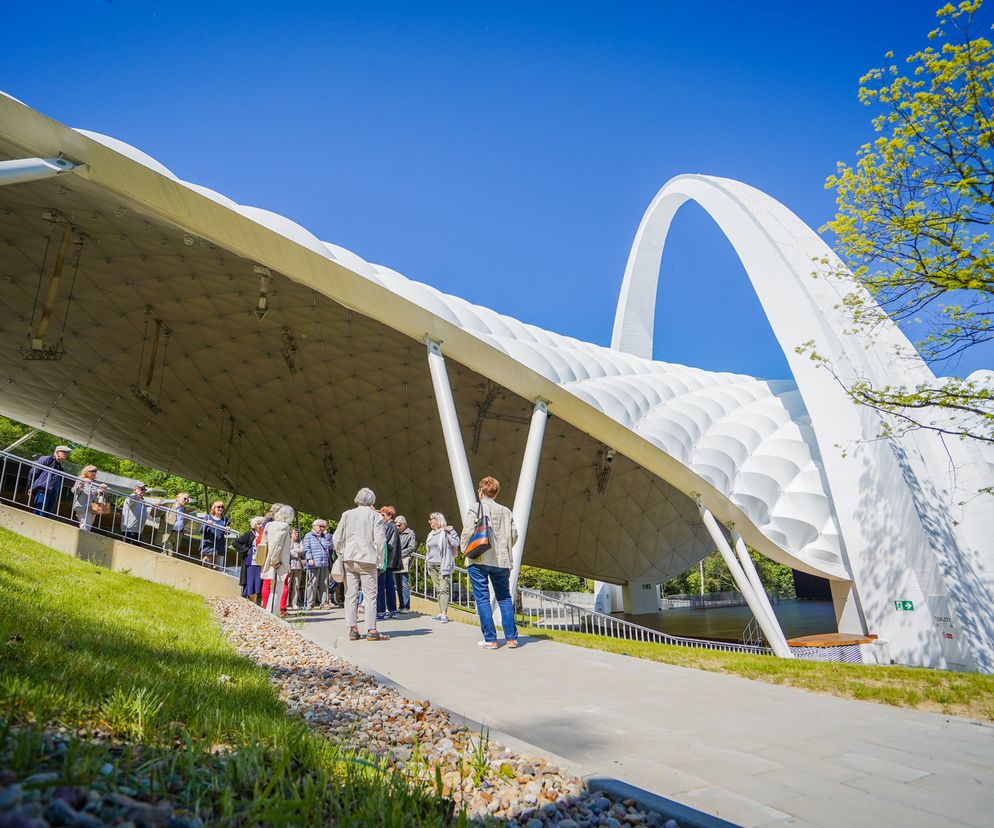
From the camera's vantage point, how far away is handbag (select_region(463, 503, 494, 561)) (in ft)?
24.7

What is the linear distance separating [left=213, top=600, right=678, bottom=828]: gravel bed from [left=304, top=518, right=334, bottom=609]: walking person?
8125 millimetres

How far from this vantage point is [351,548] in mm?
8031

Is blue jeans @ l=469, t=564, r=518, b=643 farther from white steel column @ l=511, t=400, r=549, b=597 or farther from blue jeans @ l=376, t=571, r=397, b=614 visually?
blue jeans @ l=376, t=571, r=397, b=614

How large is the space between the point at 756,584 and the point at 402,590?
8904mm

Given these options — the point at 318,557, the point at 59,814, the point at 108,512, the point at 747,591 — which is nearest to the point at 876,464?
the point at 747,591

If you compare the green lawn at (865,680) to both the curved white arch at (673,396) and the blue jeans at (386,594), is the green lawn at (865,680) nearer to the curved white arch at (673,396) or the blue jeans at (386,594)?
the blue jeans at (386,594)

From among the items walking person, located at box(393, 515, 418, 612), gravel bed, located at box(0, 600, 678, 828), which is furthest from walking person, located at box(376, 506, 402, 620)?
gravel bed, located at box(0, 600, 678, 828)

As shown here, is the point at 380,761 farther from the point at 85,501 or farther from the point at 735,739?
the point at 85,501

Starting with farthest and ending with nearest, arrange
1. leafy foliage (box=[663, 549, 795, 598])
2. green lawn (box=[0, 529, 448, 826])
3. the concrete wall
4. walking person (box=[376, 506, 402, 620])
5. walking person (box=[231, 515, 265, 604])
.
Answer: leafy foliage (box=[663, 549, 795, 598]) < walking person (box=[231, 515, 265, 604]) < the concrete wall < walking person (box=[376, 506, 402, 620]) < green lawn (box=[0, 529, 448, 826])

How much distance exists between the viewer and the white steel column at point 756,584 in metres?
14.7

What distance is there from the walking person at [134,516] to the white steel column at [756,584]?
14.6m

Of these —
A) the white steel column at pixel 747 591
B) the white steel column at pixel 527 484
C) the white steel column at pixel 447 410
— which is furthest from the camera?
the white steel column at pixel 747 591

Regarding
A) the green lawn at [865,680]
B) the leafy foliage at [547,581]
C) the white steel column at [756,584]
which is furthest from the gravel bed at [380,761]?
the leafy foliage at [547,581]

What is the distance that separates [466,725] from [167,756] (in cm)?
191
